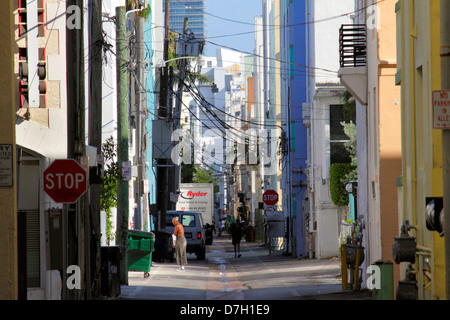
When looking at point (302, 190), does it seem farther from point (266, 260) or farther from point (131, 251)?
point (131, 251)

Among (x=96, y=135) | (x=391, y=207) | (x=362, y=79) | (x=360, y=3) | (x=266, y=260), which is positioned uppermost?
(x=360, y=3)

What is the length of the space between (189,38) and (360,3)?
643 inches

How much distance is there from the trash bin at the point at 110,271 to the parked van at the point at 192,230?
54.7 feet

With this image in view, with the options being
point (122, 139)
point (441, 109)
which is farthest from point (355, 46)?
point (441, 109)

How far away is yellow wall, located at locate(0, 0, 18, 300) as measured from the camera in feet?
39.4

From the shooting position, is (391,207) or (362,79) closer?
(391,207)

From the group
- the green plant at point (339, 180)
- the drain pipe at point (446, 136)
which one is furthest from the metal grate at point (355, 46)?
the drain pipe at point (446, 136)

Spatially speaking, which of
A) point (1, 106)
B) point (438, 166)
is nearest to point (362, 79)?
point (438, 166)

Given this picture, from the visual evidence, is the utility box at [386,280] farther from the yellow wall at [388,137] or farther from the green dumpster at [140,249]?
the green dumpster at [140,249]

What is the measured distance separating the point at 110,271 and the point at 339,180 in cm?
1399

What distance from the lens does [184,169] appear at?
292ft

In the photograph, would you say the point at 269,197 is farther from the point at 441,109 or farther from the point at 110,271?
the point at 441,109
